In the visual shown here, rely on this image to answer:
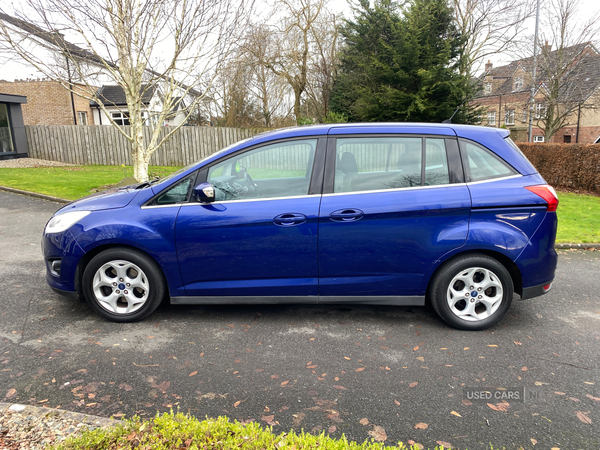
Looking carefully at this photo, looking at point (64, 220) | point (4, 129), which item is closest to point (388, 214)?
point (64, 220)

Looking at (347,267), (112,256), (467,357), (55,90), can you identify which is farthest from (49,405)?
(55,90)

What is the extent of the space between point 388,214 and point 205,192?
65.5 inches

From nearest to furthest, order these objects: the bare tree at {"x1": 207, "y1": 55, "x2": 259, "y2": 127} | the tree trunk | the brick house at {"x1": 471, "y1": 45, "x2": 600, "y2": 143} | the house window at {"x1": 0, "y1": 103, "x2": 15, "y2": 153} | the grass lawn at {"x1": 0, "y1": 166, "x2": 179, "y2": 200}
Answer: the tree trunk < the grass lawn at {"x1": 0, "y1": 166, "x2": 179, "y2": 200} < the brick house at {"x1": 471, "y1": 45, "x2": 600, "y2": 143} < the house window at {"x1": 0, "y1": 103, "x2": 15, "y2": 153} < the bare tree at {"x1": 207, "y1": 55, "x2": 259, "y2": 127}

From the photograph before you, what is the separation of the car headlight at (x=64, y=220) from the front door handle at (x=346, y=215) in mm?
2363

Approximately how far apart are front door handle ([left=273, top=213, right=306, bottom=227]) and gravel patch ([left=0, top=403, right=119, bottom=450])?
200 centimetres

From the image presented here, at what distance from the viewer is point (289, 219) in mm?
3814

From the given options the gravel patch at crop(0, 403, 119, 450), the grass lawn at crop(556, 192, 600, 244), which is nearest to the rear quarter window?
the gravel patch at crop(0, 403, 119, 450)

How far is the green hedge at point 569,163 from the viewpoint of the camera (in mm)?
13469

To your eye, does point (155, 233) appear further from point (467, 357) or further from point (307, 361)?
point (467, 357)

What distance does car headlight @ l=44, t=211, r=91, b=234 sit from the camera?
13.2 ft

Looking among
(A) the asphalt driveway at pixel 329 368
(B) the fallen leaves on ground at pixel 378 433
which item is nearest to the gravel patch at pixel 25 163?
(A) the asphalt driveway at pixel 329 368

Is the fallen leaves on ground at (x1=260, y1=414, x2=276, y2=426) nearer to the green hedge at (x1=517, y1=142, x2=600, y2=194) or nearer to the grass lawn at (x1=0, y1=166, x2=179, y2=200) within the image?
the grass lawn at (x1=0, y1=166, x2=179, y2=200)

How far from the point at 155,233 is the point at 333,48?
23998 mm

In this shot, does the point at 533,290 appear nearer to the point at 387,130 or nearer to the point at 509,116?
the point at 387,130
